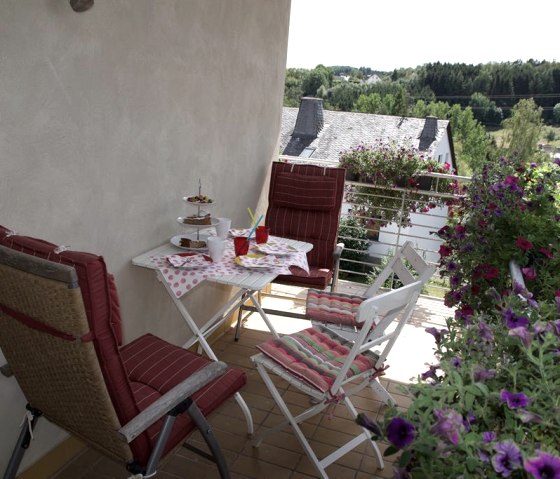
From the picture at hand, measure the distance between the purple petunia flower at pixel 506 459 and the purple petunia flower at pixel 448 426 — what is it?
0.05 metres

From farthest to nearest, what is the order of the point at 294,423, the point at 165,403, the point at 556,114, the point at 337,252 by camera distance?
the point at 556,114
the point at 337,252
the point at 294,423
the point at 165,403

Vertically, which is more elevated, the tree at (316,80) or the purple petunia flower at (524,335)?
the tree at (316,80)

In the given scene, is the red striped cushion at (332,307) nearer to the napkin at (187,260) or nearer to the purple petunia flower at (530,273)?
the napkin at (187,260)

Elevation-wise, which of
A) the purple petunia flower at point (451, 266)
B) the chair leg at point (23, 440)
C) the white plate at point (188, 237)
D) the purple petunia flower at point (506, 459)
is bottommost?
the chair leg at point (23, 440)

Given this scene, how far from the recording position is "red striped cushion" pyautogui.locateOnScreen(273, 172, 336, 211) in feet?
11.1

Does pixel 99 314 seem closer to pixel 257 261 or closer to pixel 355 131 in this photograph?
pixel 257 261

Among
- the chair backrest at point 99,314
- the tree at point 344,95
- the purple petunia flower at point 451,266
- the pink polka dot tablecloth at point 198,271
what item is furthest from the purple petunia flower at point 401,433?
the tree at point 344,95

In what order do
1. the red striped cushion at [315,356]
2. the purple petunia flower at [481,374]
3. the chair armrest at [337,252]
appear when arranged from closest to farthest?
1. the purple petunia flower at [481,374]
2. the red striped cushion at [315,356]
3. the chair armrest at [337,252]

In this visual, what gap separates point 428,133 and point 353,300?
2367 centimetres

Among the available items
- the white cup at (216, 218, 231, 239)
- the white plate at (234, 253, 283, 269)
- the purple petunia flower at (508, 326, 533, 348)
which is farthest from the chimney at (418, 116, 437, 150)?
the purple petunia flower at (508, 326, 533, 348)

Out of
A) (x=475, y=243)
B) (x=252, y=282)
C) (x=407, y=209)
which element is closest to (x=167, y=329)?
(x=252, y=282)

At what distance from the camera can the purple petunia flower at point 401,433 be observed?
73 centimetres

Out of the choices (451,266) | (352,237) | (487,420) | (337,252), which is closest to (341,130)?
(352,237)

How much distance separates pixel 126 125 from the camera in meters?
2.18
